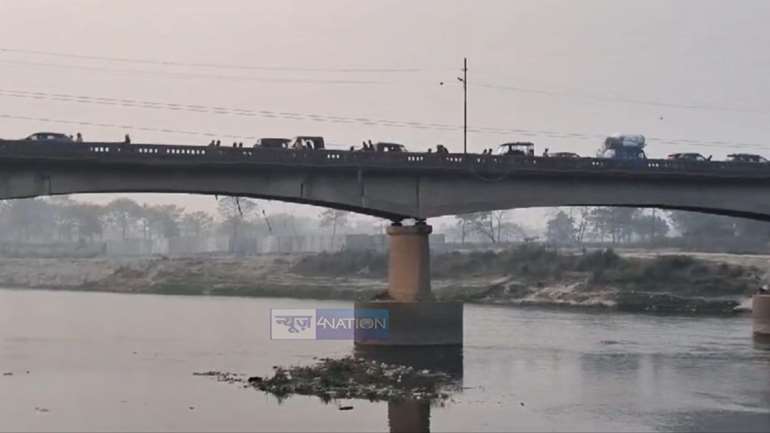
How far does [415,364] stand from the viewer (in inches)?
2267

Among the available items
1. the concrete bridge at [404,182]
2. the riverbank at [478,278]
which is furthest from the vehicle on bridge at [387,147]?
the riverbank at [478,278]

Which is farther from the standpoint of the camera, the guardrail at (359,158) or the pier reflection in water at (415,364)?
the guardrail at (359,158)

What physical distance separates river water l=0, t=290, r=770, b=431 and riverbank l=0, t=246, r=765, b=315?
21506 millimetres

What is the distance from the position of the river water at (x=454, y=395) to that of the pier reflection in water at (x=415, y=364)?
192mm

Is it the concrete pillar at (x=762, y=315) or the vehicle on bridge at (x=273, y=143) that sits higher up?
the vehicle on bridge at (x=273, y=143)

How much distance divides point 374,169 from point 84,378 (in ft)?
64.9

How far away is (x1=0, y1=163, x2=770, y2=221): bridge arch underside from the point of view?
5991cm

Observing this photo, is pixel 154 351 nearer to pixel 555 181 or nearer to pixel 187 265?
pixel 555 181

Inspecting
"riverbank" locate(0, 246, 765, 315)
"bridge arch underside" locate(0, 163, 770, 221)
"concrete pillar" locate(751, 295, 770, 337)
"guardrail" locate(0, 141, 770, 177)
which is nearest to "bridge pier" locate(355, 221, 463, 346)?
"bridge arch underside" locate(0, 163, 770, 221)

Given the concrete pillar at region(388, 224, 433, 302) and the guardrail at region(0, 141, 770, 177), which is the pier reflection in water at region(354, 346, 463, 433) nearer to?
the concrete pillar at region(388, 224, 433, 302)

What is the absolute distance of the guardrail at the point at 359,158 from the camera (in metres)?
58.5

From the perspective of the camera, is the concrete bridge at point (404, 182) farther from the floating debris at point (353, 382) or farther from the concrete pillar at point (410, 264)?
the floating debris at point (353, 382)

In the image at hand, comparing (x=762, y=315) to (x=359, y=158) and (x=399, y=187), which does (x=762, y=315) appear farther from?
(x=359, y=158)

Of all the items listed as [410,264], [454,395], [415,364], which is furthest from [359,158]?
[454,395]
